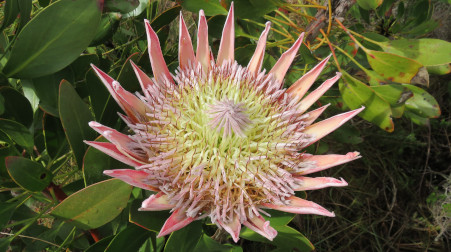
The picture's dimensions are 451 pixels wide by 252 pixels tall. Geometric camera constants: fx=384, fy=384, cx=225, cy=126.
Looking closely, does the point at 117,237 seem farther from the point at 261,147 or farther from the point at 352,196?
the point at 352,196

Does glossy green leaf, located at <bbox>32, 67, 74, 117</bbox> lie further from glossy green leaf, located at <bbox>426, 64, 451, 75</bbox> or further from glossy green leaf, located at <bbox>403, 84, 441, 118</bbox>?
glossy green leaf, located at <bbox>426, 64, 451, 75</bbox>

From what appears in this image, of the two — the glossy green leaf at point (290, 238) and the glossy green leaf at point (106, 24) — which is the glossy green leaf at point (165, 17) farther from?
the glossy green leaf at point (290, 238)

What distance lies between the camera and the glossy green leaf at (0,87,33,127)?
4.16 feet

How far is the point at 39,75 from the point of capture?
3.96 feet

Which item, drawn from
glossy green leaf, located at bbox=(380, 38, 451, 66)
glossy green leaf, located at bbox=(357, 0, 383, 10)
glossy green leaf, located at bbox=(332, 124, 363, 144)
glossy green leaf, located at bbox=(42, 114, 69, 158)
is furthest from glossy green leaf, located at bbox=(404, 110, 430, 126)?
glossy green leaf, located at bbox=(42, 114, 69, 158)

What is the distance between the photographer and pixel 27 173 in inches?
43.2

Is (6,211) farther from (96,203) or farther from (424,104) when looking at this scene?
(424,104)

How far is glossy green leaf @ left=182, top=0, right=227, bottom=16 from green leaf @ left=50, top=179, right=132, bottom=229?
2.50 ft

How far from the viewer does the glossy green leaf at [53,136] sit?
131 centimetres

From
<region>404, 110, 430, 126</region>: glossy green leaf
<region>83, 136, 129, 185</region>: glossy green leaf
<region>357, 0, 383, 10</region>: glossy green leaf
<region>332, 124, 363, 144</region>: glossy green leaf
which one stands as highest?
<region>357, 0, 383, 10</region>: glossy green leaf

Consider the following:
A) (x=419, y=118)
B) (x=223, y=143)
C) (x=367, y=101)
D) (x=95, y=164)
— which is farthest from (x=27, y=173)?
(x=419, y=118)

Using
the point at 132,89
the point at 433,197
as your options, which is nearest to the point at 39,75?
the point at 132,89

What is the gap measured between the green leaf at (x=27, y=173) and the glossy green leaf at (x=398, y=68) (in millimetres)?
1131

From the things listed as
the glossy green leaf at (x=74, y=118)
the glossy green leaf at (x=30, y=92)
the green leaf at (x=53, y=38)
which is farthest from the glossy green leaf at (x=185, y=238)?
the glossy green leaf at (x=30, y=92)
